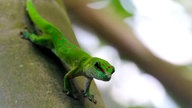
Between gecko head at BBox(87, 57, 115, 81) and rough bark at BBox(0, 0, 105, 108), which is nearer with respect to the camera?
rough bark at BBox(0, 0, 105, 108)

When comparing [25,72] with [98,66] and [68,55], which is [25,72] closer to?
[98,66]

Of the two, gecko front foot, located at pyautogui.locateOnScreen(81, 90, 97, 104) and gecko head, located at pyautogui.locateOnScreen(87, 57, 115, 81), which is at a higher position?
gecko head, located at pyautogui.locateOnScreen(87, 57, 115, 81)

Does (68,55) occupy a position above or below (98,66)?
below

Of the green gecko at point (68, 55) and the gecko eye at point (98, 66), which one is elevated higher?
the gecko eye at point (98, 66)

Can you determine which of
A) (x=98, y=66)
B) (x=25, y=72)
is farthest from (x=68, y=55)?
(x=25, y=72)

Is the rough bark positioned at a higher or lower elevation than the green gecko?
higher
